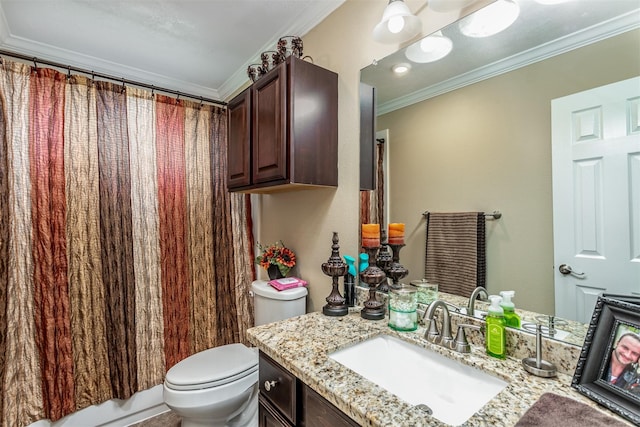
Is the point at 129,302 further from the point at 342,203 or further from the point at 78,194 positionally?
the point at 342,203

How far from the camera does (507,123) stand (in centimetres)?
96

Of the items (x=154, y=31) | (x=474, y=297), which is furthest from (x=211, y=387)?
(x=154, y=31)

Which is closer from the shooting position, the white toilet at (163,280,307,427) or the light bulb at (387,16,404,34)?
the light bulb at (387,16,404,34)

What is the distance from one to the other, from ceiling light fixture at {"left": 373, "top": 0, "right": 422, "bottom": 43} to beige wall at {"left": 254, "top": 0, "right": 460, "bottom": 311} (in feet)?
0.21

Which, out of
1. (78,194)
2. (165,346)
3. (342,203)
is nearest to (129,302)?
(165,346)

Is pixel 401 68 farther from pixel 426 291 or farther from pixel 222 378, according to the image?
pixel 222 378

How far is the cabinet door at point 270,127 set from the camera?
4.45ft

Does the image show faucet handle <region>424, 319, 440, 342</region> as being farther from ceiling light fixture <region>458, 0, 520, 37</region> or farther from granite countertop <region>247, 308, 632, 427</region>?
ceiling light fixture <region>458, 0, 520, 37</region>

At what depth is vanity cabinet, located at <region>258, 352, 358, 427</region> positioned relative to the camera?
0.78 metres

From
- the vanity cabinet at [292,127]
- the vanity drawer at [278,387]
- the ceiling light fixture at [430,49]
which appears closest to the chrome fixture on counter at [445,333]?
the vanity drawer at [278,387]

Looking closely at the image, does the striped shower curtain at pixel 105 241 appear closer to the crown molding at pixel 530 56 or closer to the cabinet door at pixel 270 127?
the cabinet door at pixel 270 127

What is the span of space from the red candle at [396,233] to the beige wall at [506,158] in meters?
0.04

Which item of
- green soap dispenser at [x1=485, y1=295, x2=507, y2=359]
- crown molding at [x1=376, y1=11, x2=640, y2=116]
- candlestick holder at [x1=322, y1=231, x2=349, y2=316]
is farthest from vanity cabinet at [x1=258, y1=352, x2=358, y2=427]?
crown molding at [x1=376, y1=11, x2=640, y2=116]

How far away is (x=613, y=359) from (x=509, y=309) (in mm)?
274
